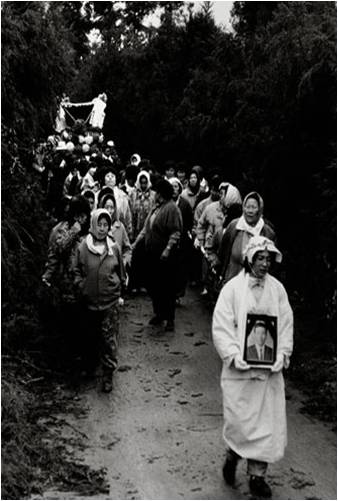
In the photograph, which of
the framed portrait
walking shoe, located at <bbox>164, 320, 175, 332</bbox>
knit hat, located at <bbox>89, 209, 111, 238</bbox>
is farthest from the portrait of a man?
walking shoe, located at <bbox>164, 320, 175, 332</bbox>

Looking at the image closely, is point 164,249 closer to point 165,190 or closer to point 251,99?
point 165,190

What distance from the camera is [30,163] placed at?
379 inches

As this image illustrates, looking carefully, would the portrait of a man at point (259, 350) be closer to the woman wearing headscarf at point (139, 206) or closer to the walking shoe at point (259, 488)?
the walking shoe at point (259, 488)

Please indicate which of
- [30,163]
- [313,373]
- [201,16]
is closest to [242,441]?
[313,373]

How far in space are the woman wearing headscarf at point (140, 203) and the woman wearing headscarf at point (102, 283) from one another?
13.9 feet

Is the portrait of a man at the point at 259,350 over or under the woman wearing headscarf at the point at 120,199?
under

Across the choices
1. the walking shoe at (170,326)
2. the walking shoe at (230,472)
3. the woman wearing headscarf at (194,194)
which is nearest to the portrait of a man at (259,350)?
the walking shoe at (230,472)

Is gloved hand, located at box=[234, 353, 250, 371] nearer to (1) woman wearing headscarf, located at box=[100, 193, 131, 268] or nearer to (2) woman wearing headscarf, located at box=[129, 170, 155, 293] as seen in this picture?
(1) woman wearing headscarf, located at box=[100, 193, 131, 268]

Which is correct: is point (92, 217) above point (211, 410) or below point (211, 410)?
above

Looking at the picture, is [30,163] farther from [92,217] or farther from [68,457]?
[68,457]

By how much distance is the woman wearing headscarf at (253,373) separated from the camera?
6.54m

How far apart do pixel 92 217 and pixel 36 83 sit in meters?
1.49

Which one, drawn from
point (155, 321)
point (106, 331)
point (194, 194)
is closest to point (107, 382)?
point (106, 331)

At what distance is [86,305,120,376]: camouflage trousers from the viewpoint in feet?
29.3
